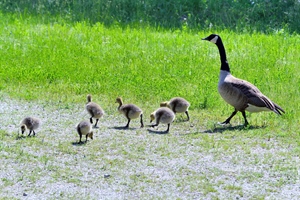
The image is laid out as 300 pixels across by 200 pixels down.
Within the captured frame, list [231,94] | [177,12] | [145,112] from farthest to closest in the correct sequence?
[177,12], [145,112], [231,94]

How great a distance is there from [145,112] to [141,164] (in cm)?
286

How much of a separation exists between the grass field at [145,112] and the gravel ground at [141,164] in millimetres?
16

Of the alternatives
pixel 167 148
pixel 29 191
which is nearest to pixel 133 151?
pixel 167 148

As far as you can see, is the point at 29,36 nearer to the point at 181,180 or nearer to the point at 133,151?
the point at 133,151

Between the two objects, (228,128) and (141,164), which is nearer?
(141,164)

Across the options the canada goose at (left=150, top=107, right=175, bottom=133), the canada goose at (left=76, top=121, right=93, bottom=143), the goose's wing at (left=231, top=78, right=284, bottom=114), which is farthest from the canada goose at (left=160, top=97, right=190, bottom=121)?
the canada goose at (left=76, top=121, right=93, bottom=143)

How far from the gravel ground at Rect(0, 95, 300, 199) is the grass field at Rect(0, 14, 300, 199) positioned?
0.05 feet

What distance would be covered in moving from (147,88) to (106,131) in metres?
2.55

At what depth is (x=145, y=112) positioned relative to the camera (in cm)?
1162

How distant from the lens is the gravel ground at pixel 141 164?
7.84m

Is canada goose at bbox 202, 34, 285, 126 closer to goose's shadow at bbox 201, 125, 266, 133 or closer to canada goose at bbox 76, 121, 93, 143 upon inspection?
goose's shadow at bbox 201, 125, 266, 133

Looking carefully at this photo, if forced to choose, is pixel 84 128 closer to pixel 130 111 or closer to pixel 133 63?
pixel 130 111

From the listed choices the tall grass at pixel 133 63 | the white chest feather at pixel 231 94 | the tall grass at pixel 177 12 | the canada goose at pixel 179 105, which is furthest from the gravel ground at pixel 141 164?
the tall grass at pixel 177 12

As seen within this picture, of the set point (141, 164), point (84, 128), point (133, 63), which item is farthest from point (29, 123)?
point (133, 63)
